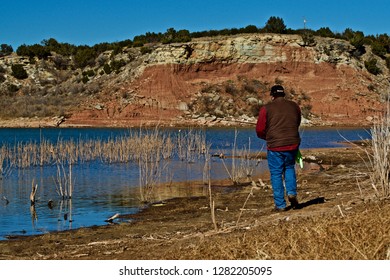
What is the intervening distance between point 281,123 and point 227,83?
5862 cm

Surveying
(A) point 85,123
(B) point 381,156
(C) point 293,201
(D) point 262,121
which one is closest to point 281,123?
(D) point 262,121

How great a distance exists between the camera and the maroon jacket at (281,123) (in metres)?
9.29

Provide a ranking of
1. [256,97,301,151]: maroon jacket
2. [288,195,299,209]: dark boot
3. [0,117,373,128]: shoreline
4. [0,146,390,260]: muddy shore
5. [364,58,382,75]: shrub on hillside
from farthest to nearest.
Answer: [364,58,382,75]: shrub on hillside
[0,117,373,128]: shoreline
[288,195,299,209]: dark boot
[256,97,301,151]: maroon jacket
[0,146,390,260]: muddy shore

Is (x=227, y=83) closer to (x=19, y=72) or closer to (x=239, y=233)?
(x=19, y=72)

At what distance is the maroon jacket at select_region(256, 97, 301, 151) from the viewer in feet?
30.5

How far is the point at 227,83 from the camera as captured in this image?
6756 cm

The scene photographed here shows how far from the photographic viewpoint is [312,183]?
1570 centimetres

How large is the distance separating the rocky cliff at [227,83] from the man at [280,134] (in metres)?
50.9

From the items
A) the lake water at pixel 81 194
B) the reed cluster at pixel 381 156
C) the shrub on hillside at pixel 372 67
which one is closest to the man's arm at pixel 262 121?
the reed cluster at pixel 381 156

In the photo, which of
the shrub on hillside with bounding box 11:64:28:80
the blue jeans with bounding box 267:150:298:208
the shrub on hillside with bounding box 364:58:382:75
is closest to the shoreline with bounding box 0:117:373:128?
the shrub on hillside with bounding box 364:58:382:75

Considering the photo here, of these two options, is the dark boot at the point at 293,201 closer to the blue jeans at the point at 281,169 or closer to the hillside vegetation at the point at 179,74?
the blue jeans at the point at 281,169

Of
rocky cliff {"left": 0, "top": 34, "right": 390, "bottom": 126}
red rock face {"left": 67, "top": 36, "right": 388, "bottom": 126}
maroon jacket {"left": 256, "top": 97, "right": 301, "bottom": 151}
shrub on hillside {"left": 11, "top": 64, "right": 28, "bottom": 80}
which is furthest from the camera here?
shrub on hillside {"left": 11, "top": 64, "right": 28, "bottom": 80}

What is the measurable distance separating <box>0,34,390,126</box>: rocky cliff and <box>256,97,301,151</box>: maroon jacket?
51.0 meters

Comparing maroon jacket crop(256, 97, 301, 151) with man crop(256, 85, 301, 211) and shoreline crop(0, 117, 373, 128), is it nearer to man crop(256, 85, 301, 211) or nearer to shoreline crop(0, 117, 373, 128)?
man crop(256, 85, 301, 211)
